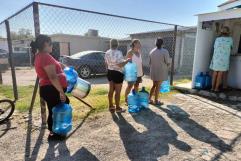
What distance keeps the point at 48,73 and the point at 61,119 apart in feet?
2.81

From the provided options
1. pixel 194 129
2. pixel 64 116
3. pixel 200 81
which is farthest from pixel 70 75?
pixel 200 81

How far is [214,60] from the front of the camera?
20.2 feet

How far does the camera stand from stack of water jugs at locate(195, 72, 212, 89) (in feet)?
21.7

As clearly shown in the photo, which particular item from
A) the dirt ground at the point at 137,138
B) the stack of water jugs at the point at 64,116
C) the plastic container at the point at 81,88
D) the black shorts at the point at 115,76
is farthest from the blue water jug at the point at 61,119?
the black shorts at the point at 115,76

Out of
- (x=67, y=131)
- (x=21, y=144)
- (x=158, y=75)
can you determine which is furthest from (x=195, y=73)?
(x=21, y=144)

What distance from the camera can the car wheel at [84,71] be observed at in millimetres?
10695

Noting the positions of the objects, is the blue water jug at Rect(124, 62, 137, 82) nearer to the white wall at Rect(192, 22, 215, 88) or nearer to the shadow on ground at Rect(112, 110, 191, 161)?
the shadow on ground at Rect(112, 110, 191, 161)

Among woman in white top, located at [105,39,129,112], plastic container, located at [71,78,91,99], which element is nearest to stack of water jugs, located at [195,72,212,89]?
woman in white top, located at [105,39,129,112]

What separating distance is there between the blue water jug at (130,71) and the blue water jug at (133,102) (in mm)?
357

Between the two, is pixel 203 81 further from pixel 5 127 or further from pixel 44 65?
pixel 5 127

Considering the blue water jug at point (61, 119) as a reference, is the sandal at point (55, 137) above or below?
below

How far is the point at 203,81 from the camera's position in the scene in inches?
261

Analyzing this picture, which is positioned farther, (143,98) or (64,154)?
(143,98)

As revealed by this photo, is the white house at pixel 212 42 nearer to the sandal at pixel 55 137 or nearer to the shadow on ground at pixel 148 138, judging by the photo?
the shadow on ground at pixel 148 138
